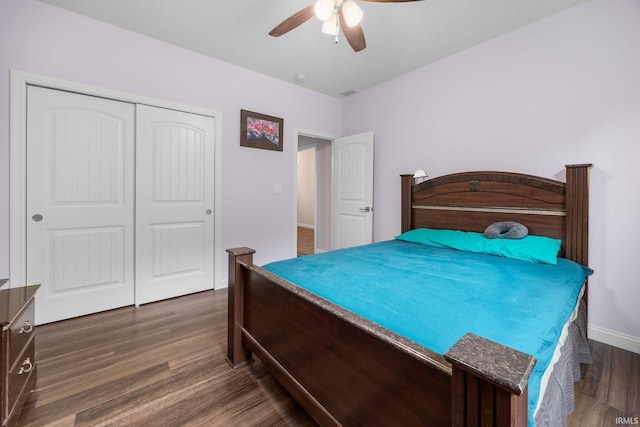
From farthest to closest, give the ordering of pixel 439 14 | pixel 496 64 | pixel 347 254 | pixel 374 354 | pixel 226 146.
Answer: pixel 226 146 → pixel 496 64 → pixel 439 14 → pixel 347 254 → pixel 374 354

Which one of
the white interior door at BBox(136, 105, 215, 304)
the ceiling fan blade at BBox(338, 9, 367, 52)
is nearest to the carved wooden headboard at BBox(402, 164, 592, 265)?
the ceiling fan blade at BBox(338, 9, 367, 52)

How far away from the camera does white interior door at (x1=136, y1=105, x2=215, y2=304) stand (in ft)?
8.82

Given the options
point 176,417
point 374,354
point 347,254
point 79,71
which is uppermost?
point 79,71

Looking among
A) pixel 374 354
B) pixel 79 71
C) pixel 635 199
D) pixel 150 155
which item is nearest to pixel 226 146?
pixel 150 155

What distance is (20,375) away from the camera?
1.31 metres

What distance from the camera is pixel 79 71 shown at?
92.0 inches

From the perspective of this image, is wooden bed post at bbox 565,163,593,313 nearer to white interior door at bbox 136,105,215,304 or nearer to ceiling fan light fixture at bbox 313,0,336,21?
ceiling fan light fixture at bbox 313,0,336,21

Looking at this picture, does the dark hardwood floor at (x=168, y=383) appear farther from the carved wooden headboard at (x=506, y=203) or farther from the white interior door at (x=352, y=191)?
the white interior door at (x=352, y=191)

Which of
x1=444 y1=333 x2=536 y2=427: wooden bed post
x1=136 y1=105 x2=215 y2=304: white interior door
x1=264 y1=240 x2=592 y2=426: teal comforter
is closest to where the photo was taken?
x1=444 y1=333 x2=536 y2=427: wooden bed post

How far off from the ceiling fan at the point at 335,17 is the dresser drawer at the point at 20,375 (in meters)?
2.46

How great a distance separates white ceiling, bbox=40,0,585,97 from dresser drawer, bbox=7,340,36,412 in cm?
256

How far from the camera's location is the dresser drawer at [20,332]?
1.22 m

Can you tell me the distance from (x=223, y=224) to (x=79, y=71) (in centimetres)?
186

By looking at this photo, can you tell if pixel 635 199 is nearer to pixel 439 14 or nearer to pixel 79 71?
pixel 439 14
